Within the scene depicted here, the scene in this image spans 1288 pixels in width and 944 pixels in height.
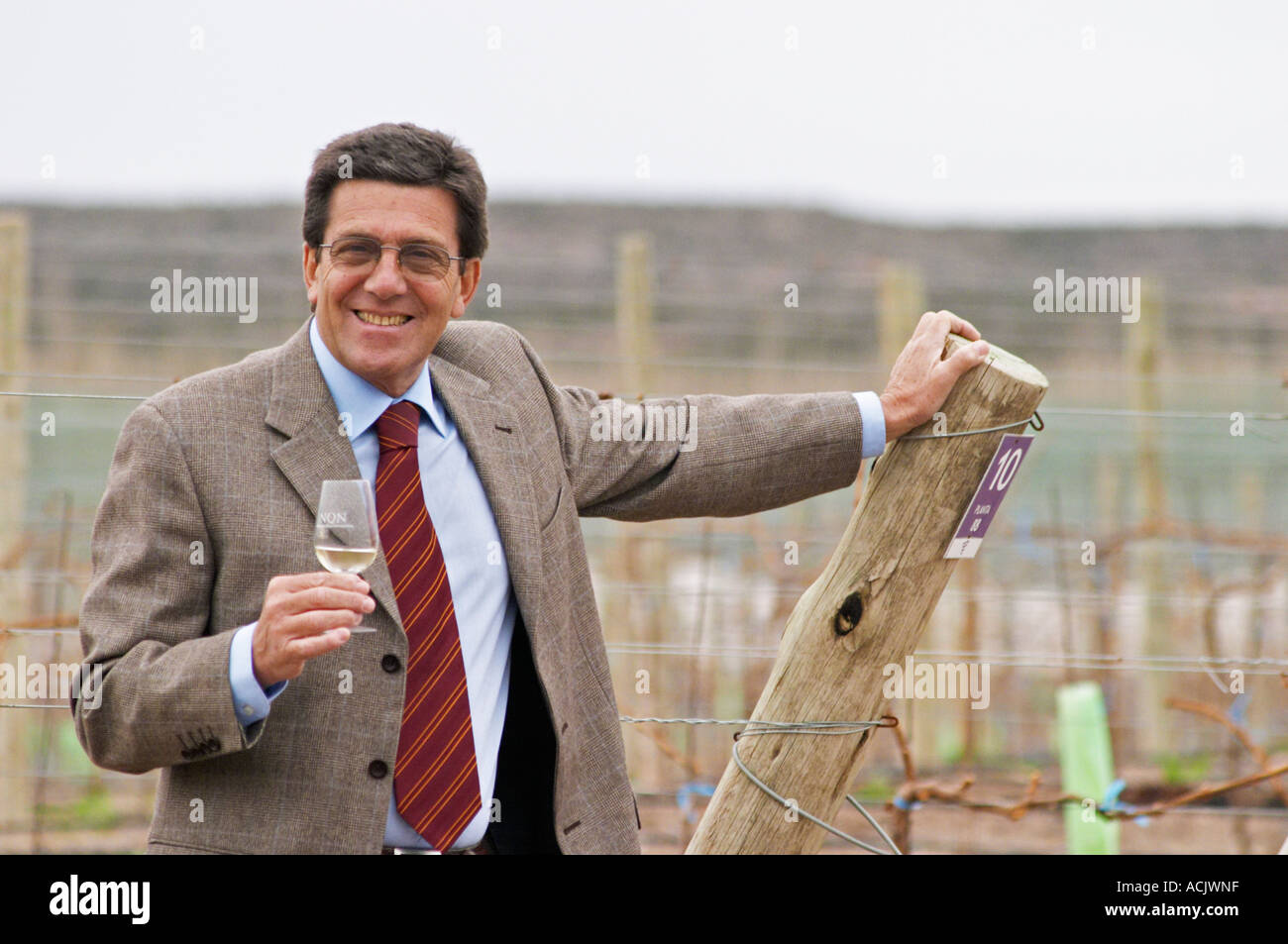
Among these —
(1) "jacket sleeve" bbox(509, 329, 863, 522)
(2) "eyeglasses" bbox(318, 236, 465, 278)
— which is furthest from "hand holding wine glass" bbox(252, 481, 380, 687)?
(1) "jacket sleeve" bbox(509, 329, 863, 522)

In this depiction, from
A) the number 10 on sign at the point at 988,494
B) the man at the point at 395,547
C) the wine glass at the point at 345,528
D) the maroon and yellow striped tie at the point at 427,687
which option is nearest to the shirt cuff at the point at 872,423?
the man at the point at 395,547

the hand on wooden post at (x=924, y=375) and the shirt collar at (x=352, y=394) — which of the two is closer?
the shirt collar at (x=352, y=394)

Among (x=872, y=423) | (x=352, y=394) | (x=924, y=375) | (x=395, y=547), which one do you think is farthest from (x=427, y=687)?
(x=924, y=375)

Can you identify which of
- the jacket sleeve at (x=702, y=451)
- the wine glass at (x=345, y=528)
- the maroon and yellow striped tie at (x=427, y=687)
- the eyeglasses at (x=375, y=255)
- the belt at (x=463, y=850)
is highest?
the eyeglasses at (x=375, y=255)

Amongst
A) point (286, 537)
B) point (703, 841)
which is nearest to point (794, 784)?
point (703, 841)

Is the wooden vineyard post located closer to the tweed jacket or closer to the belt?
the tweed jacket

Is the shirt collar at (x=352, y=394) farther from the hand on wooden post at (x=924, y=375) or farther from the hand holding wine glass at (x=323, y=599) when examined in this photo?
the hand on wooden post at (x=924, y=375)

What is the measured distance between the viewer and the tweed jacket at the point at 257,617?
1957 mm

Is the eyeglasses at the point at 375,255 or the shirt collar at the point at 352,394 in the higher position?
the eyeglasses at the point at 375,255

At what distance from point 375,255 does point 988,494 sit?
3.85 ft

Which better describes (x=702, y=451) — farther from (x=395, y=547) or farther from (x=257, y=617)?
(x=257, y=617)

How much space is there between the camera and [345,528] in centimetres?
193

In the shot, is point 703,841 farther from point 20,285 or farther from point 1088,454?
point 1088,454
